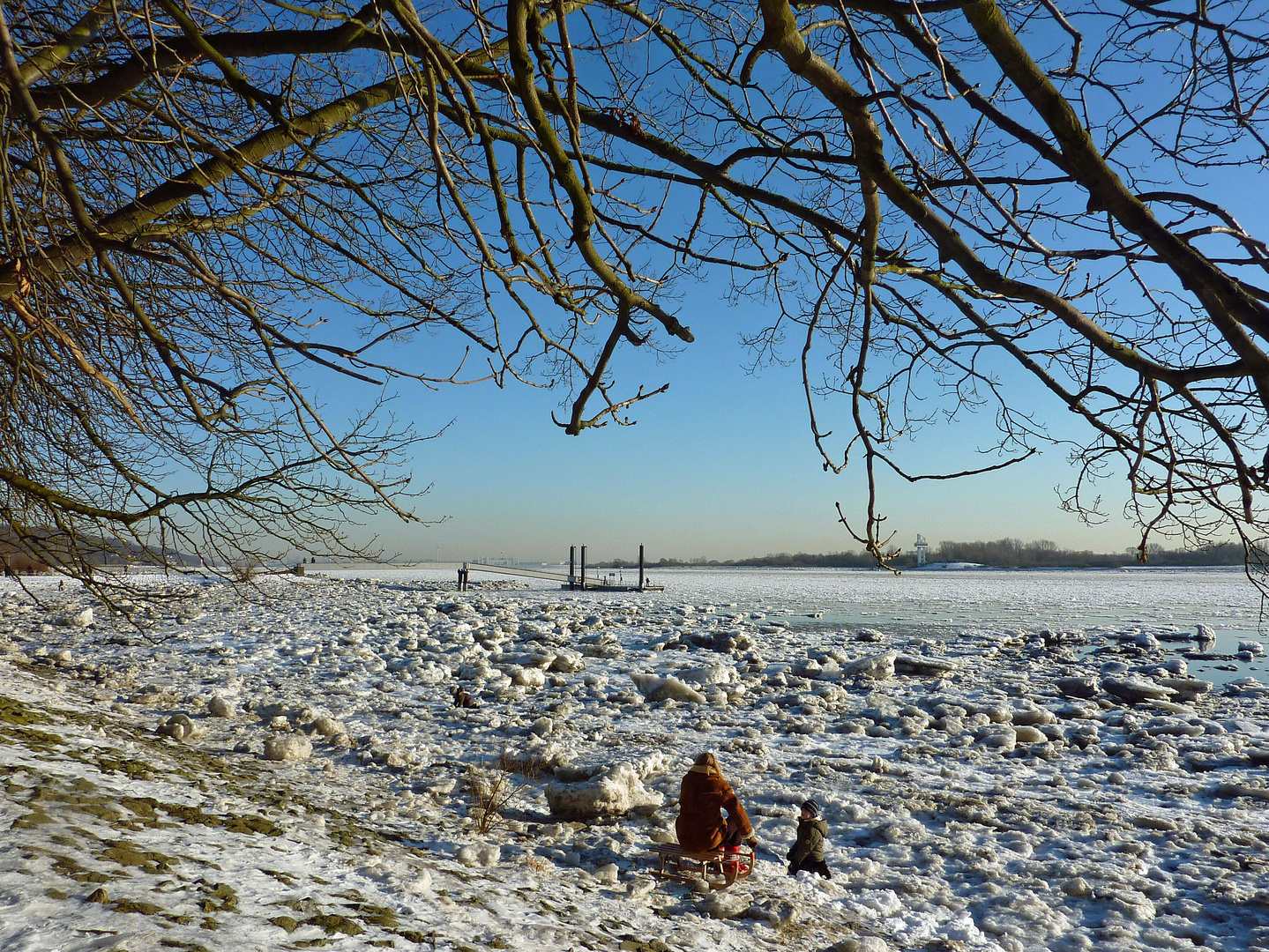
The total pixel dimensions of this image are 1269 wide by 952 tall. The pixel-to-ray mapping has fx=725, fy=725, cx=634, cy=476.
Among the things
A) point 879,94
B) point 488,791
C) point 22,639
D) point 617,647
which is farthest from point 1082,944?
point 22,639

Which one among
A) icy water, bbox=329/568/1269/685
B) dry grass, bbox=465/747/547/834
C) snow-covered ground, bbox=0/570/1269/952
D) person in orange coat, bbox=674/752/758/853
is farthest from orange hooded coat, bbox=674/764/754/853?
icy water, bbox=329/568/1269/685

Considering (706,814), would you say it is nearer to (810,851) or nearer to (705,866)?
(705,866)

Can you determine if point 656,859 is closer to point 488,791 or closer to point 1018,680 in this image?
point 488,791

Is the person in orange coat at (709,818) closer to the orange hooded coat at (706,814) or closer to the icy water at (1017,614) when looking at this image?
the orange hooded coat at (706,814)

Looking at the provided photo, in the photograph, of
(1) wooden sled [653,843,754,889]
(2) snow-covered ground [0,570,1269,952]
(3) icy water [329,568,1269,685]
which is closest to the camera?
(2) snow-covered ground [0,570,1269,952]

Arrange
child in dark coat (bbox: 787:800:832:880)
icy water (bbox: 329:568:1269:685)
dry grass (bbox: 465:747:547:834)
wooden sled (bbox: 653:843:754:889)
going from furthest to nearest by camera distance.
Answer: icy water (bbox: 329:568:1269:685)
dry grass (bbox: 465:747:547:834)
child in dark coat (bbox: 787:800:832:880)
wooden sled (bbox: 653:843:754:889)

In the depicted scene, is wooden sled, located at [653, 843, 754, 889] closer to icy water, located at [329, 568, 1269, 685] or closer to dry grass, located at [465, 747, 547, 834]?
dry grass, located at [465, 747, 547, 834]

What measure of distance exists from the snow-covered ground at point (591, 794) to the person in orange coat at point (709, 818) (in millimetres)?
241

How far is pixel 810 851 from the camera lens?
403cm

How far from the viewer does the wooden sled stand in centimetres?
380

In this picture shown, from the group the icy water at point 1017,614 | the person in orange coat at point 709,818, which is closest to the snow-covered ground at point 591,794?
the person in orange coat at point 709,818

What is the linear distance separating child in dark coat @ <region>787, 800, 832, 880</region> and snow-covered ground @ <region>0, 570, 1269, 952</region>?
0.07 metres

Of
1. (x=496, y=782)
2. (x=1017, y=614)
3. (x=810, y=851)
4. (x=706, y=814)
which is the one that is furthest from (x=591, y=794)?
(x=1017, y=614)

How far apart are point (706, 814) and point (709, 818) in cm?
3
